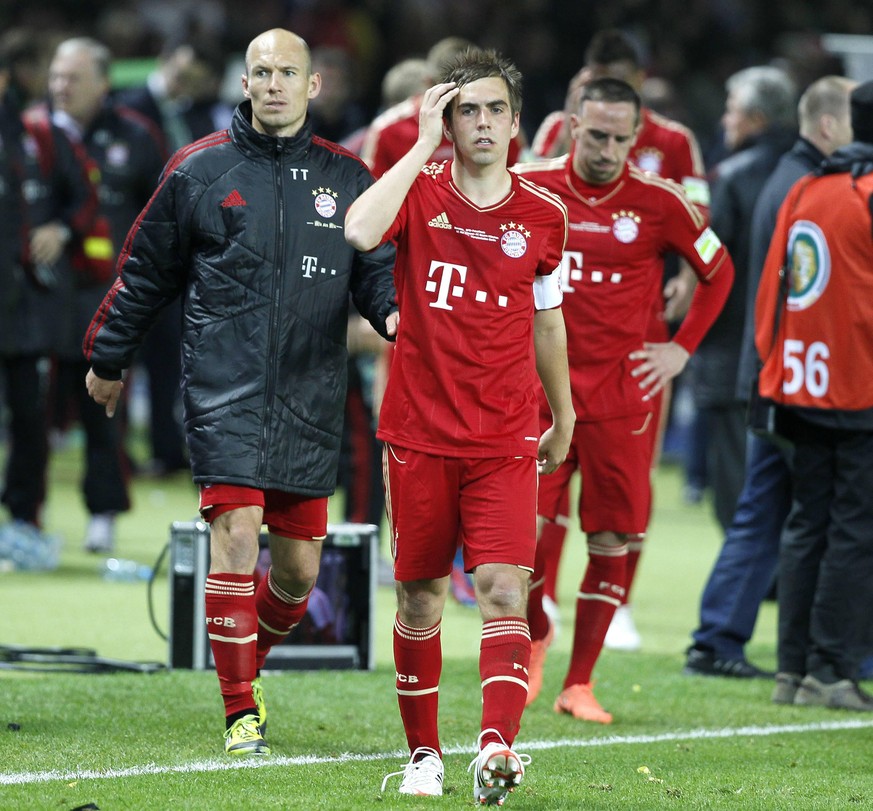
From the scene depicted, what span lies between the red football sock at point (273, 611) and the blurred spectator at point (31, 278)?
4347 mm

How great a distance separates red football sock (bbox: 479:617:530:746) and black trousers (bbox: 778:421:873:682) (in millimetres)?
2284

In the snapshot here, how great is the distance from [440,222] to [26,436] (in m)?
5.72

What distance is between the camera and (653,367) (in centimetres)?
686

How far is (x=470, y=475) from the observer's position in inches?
204

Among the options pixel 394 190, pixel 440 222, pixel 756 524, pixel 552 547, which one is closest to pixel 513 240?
pixel 440 222

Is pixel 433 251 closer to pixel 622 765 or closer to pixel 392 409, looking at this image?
pixel 392 409

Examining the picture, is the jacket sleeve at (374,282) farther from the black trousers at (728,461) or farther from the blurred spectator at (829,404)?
the black trousers at (728,461)

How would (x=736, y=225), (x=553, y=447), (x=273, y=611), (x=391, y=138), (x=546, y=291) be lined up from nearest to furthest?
(x=546, y=291), (x=553, y=447), (x=273, y=611), (x=391, y=138), (x=736, y=225)

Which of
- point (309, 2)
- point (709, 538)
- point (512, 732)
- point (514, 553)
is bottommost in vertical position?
point (709, 538)

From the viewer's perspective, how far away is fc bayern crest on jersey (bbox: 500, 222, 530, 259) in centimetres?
525

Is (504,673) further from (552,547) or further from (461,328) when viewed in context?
(552,547)

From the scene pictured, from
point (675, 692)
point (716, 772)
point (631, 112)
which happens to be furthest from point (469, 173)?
point (675, 692)

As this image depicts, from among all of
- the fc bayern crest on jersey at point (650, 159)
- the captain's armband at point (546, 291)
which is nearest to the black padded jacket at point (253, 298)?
the captain's armband at point (546, 291)

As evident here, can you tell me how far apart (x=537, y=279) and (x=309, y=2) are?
16353 mm
